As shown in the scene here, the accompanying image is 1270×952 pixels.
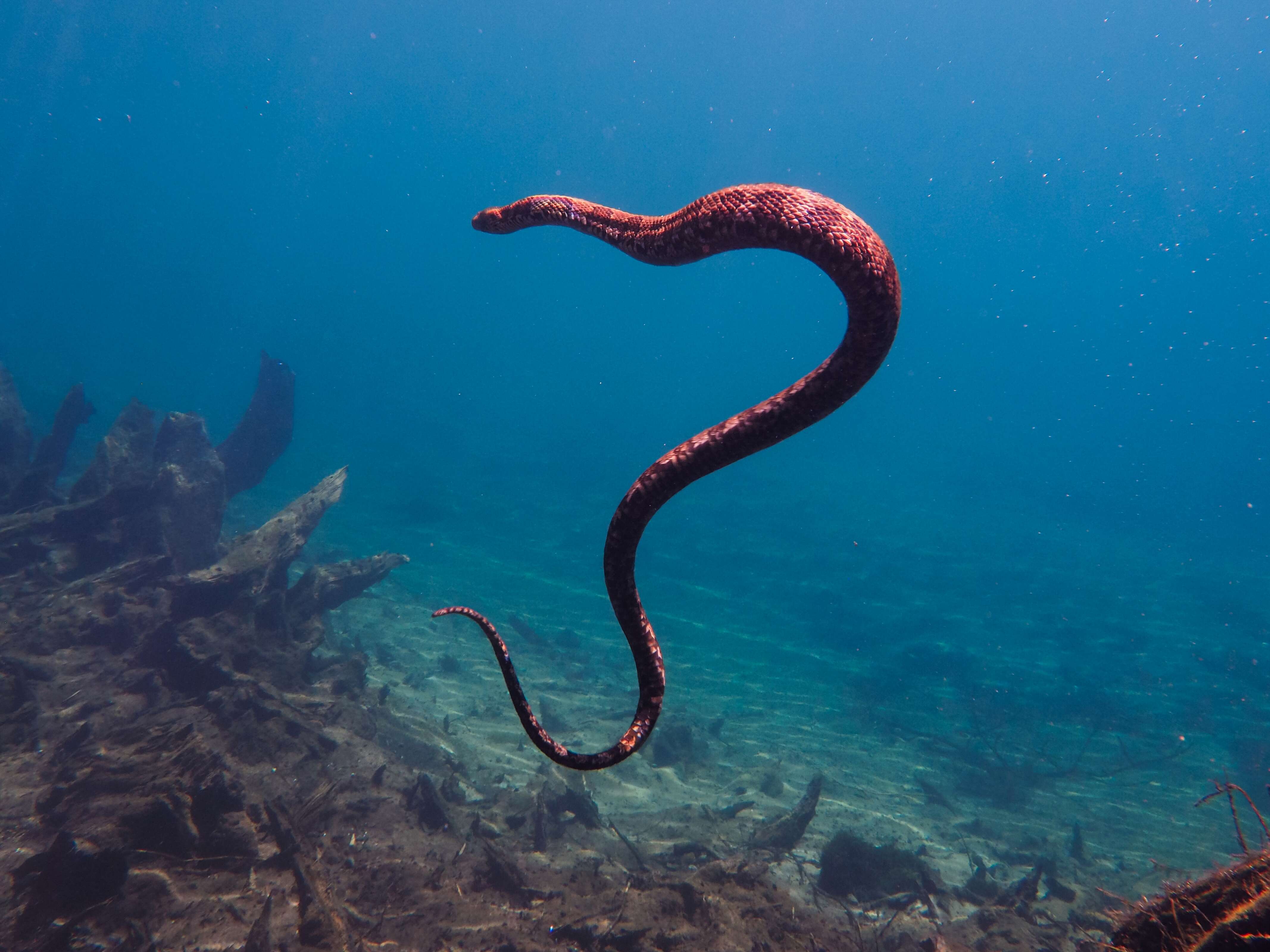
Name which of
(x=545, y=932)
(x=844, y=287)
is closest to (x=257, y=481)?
(x=545, y=932)

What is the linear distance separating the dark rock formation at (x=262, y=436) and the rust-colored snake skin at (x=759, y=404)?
18.1 metres

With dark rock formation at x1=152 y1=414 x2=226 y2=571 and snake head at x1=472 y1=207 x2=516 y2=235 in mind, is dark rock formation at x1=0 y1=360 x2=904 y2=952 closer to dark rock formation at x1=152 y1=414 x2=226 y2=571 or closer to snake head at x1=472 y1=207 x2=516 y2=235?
dark rock formation at x1=152 y1=414 x2=226 y2=571

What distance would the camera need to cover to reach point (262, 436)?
60.1 ft

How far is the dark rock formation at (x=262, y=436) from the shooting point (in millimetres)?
18312

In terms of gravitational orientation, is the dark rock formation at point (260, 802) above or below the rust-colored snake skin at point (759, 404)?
below

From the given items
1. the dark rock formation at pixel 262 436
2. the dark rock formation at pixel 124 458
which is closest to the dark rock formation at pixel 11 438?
the dark rock formation at pixel 124 458

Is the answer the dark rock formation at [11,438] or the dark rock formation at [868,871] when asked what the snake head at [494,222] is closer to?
the dark rock formation at [868,871]

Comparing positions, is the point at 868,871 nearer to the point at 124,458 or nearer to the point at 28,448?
the point at 124,458

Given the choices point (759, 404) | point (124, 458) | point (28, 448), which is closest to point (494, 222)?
point (759, 404)

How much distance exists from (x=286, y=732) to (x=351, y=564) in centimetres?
522

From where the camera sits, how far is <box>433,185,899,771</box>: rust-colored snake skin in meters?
2.76

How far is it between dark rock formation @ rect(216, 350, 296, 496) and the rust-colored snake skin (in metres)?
18.1

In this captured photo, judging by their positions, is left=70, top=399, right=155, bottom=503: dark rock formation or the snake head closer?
the snake head

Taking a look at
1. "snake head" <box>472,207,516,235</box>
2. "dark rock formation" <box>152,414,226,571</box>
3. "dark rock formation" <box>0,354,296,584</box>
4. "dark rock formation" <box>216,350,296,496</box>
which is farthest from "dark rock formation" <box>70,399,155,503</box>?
"snake head" <box>472,207,516,235</box>
